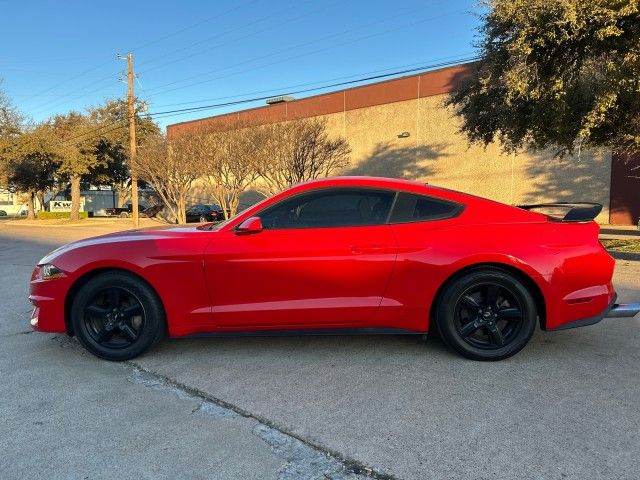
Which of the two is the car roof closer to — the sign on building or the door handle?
the door handle

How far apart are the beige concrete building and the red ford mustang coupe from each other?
21.3 m

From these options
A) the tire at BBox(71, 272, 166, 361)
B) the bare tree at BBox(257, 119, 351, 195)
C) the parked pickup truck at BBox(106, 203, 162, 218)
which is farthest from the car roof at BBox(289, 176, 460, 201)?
the parked pickup truck at BBox(106, 203, 162, 218)

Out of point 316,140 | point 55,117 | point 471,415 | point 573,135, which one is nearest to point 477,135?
point 573,135

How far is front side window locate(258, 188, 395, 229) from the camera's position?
4129mm

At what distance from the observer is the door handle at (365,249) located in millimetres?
3988

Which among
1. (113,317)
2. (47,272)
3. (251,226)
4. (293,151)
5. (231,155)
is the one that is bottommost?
(113,317)

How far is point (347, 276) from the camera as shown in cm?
398

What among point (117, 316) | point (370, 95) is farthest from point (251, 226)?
point (370, 95)

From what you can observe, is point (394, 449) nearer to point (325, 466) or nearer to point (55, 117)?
point (325, 466)

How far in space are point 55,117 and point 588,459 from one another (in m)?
42.0

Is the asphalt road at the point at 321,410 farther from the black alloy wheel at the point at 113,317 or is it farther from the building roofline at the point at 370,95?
the building roofline at the point at 370,95

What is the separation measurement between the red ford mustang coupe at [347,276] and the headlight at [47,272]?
0.04 ft

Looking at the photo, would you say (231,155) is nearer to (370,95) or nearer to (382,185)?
(370,95)

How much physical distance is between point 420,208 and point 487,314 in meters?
1.05
